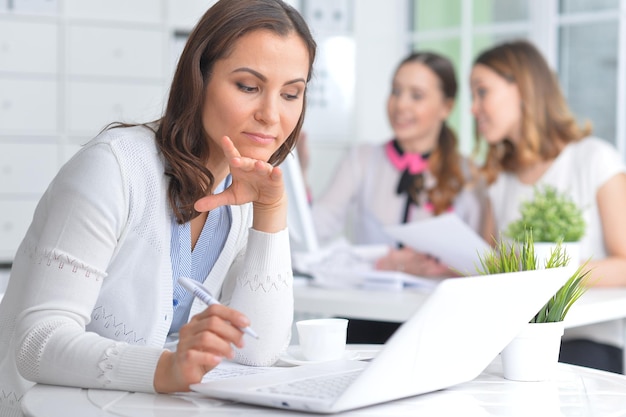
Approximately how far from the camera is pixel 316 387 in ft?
3.82

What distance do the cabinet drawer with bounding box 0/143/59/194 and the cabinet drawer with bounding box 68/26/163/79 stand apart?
0.40 metres

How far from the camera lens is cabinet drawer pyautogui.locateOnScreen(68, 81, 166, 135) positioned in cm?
424

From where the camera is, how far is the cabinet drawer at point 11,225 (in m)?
4.09

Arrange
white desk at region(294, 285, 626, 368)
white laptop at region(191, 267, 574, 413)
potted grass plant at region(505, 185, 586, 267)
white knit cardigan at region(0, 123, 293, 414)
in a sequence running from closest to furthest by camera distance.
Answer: white laptop at region(191, 267, 574, 413) → white knit cardigan at region(0, 123, 293, 414) → white desk at region(294, 285, 626, 368) → potted grass plant at region(505, 185, 586, 267)

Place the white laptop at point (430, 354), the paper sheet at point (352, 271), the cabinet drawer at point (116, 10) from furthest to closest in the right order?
the cabinet drawer at point (116, 10)
the paper sheet at point (352, 271)
the white laptop at point (430, 354)

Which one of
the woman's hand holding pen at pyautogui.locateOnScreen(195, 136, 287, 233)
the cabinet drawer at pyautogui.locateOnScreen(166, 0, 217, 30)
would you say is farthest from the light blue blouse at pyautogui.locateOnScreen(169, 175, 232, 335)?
the cabinet drawer at pyautogui.locateOnScreen(166, 0, 217, 30)

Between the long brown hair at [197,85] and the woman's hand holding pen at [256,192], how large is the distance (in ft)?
0.23

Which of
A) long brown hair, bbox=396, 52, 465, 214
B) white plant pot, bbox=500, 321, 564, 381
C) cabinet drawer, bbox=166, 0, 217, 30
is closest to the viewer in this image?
white plant pot, bbox=500, 321, 564, 381

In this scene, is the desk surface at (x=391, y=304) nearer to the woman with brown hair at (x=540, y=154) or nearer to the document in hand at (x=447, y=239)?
the document in hand at (x=447, y=239)

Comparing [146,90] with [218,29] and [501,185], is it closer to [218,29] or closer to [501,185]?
[501,185]

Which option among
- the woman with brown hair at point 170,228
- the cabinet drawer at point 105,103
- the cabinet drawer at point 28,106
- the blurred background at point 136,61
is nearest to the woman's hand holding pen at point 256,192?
the woman with brown hair at point 170,228

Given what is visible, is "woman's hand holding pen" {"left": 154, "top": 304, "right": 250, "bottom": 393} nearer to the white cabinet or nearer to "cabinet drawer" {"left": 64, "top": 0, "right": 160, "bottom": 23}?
the white cabinet

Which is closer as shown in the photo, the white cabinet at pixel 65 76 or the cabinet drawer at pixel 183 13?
the white cabinet at pixel 65 76

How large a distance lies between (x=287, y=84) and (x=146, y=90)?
9.69ft
